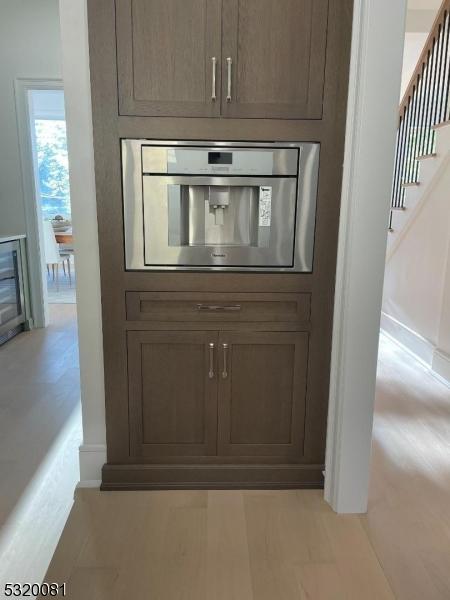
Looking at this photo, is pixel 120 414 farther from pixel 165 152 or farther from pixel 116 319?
pixel 165 152

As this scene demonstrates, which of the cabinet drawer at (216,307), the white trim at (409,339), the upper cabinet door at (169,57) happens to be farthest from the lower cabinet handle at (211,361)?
the white trim at (409,339)

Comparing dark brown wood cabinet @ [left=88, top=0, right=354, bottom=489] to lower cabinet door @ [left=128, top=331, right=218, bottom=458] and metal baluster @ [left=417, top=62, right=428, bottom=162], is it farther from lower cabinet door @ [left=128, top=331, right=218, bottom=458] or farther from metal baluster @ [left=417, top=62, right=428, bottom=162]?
metal baluster @ [left=417, top=62, right=428, bottom=162]

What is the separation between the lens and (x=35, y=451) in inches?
94.1

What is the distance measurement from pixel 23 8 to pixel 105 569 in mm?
4425

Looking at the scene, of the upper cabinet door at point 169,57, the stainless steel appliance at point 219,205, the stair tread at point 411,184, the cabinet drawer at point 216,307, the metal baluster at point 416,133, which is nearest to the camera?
the upper cabinet door at point 169,57

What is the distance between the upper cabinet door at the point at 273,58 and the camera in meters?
1.74

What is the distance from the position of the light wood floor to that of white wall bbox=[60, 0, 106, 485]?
0.68 feet

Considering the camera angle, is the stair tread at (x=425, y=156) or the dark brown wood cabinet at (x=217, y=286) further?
the stair tread at (x=425, y=156)

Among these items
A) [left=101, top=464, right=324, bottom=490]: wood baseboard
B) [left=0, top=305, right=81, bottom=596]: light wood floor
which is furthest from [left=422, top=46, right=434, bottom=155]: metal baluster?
[left=0, top=305, right=81, bottom=596]: light wood floor

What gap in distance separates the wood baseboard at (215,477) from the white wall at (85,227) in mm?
150

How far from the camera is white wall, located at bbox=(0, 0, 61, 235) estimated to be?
4.03 metres

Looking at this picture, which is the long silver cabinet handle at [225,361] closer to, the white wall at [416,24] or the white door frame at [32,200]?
the white door frame at [32,200]

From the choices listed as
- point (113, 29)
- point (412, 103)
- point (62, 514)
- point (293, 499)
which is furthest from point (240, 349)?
point (412, 103)

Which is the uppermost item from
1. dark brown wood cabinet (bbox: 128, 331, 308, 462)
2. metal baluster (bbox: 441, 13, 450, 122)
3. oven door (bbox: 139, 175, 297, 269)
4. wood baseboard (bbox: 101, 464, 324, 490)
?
metal baluster (bbox: 441, 13, 450, 122)
